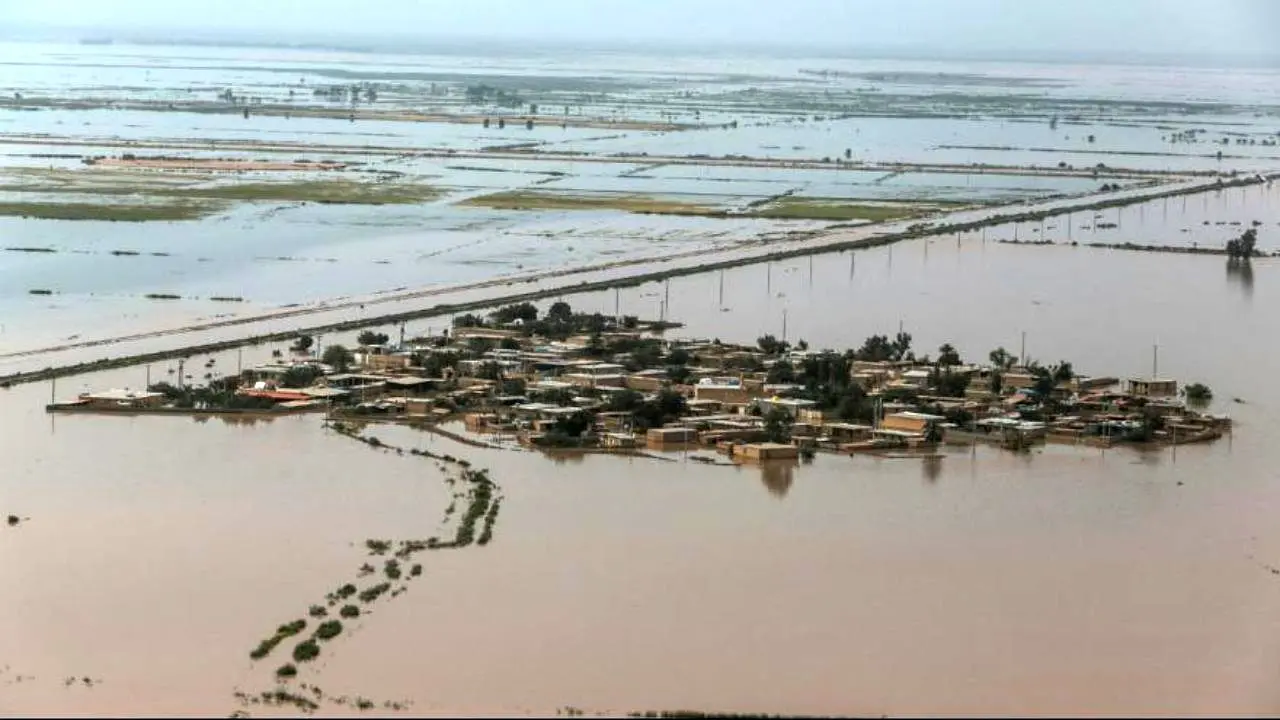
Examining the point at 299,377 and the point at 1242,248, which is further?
the point at 1242,248

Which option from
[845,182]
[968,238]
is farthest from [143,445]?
[845,182]

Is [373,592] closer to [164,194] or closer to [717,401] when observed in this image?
[717,401]

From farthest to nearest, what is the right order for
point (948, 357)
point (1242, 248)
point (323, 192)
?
point (323, 192) → point (1242, 248) → point (948, 357)

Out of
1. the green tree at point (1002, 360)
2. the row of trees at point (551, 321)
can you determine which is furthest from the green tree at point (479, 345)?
the green tree at point (1002, 360)

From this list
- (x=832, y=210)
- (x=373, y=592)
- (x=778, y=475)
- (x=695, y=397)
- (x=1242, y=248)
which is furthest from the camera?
(x=832, y=210)

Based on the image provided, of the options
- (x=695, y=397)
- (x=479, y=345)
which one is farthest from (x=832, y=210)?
(x=695, y=397)

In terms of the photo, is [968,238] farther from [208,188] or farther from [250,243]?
[208,188]
